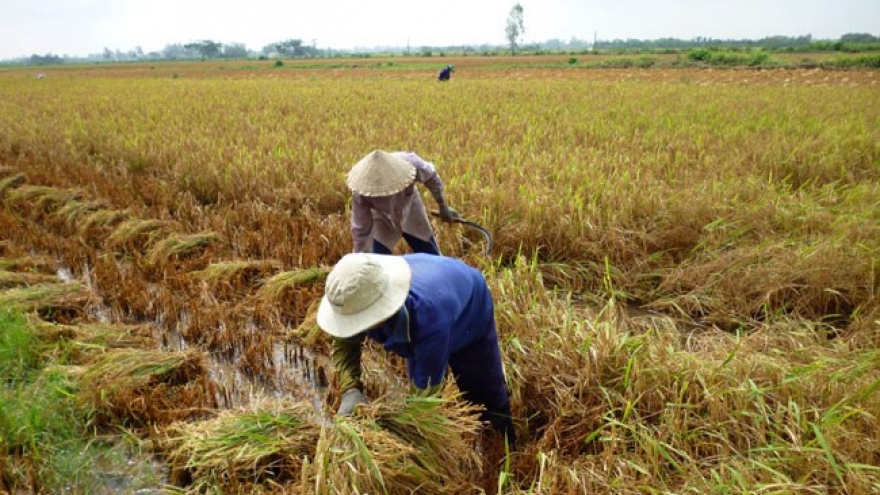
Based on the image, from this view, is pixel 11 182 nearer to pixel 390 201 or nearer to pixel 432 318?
pixel 390 201

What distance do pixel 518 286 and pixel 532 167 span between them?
2.51 m

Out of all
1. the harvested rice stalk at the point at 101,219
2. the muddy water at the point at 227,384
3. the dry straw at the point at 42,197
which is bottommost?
the muddy water at the point at 227,384

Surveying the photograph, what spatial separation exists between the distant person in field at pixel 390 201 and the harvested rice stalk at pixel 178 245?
192 centimetres

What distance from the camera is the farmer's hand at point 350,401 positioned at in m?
1.85

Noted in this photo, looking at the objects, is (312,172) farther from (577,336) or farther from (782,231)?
(782,231)

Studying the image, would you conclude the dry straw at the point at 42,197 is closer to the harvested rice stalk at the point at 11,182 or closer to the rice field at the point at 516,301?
the rice field at the point at 516,301

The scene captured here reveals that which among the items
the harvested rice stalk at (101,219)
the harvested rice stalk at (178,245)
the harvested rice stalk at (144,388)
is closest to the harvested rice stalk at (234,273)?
the harvested rice stalk at (178,245)

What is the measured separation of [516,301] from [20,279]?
11.1 feet

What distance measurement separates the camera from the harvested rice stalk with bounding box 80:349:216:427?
242 centimetres

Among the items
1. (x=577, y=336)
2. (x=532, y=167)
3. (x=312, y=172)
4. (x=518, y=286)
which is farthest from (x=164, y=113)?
(x=577, y=336)

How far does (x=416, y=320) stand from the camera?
167 centimetres

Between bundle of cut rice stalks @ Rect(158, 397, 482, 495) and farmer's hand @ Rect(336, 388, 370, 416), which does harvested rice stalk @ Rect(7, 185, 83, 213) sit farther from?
farmer's hand @ Rect(336, 388, 370, 416)

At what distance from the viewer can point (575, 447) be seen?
213 centimetres

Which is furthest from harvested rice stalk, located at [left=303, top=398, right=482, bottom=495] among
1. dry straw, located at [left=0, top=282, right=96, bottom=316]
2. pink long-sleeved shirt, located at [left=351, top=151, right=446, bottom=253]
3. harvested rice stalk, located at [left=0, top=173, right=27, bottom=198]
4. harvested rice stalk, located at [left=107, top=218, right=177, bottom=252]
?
harvested rice stalk, located at [left=0, top=173, right=27, bottom=198]
